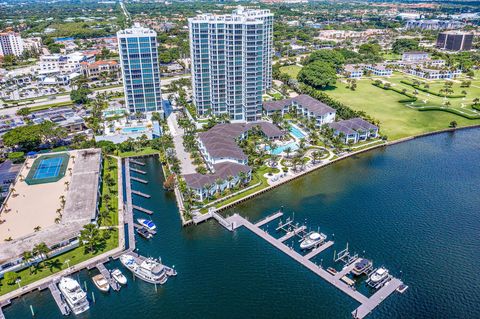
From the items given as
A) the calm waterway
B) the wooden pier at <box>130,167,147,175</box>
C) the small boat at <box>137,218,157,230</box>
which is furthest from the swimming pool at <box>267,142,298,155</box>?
the small boat at <box>137,218,157,230</box>

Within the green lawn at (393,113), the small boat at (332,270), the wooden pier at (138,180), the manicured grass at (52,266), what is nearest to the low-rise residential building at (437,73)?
the green lawn at (393,113)

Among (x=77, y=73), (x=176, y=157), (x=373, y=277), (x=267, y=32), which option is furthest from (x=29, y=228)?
(x=77, y=73)

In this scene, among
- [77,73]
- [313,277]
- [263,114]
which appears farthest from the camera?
[77,73]

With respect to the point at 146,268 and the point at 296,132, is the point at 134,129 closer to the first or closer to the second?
the point at 296,132

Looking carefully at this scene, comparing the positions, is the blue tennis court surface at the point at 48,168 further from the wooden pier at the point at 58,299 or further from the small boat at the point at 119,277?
the small boat at the point at 119,277

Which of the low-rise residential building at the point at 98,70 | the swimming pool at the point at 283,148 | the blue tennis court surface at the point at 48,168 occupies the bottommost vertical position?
the swimming pool at the point at 283,148

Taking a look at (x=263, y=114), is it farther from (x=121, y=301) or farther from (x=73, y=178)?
(x=121, y=301)

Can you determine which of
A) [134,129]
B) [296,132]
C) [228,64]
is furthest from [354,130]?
[134,129]
